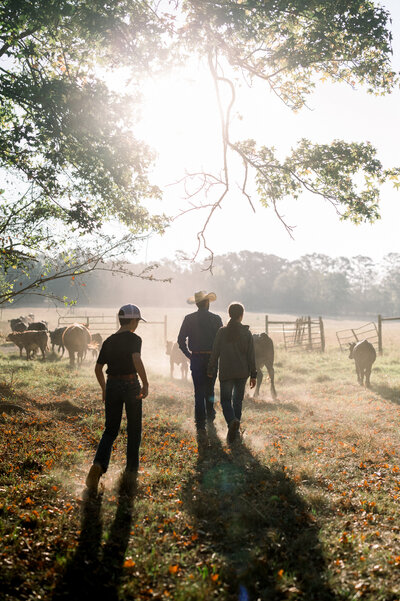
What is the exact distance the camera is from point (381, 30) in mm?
8578

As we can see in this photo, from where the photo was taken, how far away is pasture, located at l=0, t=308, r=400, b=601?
134 inches

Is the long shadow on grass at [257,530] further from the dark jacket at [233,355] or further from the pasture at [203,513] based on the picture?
the dark jacket at [233,355]

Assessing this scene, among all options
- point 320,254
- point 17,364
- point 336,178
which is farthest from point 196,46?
point 320,254

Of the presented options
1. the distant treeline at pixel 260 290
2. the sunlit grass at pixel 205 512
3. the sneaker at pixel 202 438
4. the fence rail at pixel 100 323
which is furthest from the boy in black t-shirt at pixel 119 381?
the distant treeline at pixel 260 290

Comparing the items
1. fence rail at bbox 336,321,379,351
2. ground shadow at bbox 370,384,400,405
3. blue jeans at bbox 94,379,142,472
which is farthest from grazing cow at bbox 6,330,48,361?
blue jeans at bbox 94,379,142,472

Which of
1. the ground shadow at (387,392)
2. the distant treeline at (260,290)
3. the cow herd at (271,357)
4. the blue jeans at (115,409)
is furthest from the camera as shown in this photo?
the distant treeline at (260,290)

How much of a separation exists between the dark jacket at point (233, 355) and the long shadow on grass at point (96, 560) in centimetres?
292

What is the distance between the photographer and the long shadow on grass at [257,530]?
3.45m

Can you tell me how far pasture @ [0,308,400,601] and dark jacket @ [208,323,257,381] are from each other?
1.37 meters

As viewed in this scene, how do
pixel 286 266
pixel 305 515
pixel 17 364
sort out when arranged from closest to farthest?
pixel 305 515, pixel 17 364, pixel 286 266

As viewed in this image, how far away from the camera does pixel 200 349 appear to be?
24.9ft

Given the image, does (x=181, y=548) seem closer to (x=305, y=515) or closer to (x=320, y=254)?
(x=305, y=515)

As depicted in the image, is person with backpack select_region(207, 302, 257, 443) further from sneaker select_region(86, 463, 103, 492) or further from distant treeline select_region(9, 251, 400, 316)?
distant treeline select_region(9, 251, 400, 316)

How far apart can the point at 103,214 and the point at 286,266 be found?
128m
